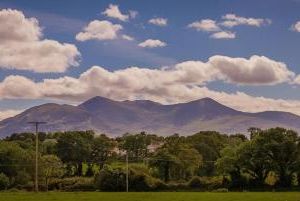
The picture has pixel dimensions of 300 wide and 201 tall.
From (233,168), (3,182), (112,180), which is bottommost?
(3,182)

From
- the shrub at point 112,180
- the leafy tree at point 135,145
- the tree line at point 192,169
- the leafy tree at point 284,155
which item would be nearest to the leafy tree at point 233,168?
the tree line at point 192,169

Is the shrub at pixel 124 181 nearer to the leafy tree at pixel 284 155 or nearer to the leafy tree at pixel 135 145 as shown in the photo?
the leafy tree at pixel 284 155

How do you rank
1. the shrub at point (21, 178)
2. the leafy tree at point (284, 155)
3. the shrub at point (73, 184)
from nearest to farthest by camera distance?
the leafy tree at point (284, 155), the shrub at point (73, 184), the shrub at point (21, 178)

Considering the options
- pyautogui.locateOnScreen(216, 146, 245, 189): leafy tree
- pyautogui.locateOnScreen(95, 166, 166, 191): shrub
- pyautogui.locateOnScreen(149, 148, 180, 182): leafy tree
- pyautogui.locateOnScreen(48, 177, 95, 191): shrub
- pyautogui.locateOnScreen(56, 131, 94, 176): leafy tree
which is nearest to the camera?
pyautogui.locateOnScreen(216, 146, 245, 189): leafy tree

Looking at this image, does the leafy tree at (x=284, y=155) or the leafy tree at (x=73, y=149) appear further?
the leafy tree at (x=73, y=149)

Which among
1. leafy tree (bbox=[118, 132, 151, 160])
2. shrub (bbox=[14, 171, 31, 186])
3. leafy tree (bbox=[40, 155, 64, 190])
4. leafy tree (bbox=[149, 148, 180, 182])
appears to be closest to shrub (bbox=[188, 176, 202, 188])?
leafy tree (bbox=[149, 148, 180, 182])

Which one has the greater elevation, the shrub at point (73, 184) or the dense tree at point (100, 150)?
the dense tree at point (100, 150)

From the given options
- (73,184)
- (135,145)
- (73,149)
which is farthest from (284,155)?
(135,145)

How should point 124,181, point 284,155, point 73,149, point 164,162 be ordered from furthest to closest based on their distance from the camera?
point 73,149, point 164,162, point 124,181, point 284,155

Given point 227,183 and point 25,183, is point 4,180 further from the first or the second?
point 227,183
